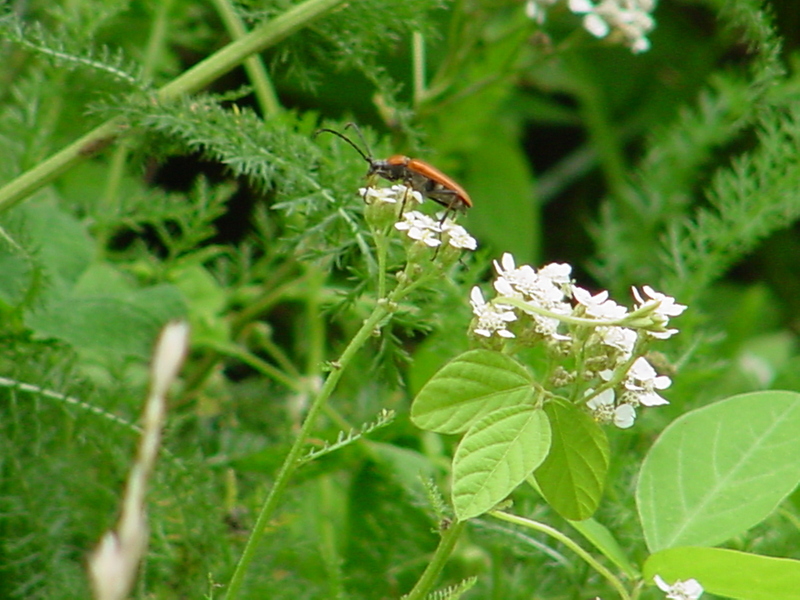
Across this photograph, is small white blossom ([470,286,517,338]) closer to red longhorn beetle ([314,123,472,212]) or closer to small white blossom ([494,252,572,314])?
small white blossom ([494,252,572,314])

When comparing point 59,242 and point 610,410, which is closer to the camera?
point 610,410

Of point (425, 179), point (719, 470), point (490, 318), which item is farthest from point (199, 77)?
point (719, 470)

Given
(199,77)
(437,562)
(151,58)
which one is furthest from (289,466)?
(151,58)

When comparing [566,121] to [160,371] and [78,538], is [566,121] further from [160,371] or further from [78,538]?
[160,371]

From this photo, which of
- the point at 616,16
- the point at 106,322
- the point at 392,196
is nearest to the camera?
the point at 392,196

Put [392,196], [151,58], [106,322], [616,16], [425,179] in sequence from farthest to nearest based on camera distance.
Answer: [151,58], [616,16], [106,322], [425,179], [392,196]

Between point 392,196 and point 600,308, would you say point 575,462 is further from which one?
point 392,196

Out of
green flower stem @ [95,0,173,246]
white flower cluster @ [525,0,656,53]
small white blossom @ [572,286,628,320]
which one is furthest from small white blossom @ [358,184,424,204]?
green flower stem @ [95,0,173,246]

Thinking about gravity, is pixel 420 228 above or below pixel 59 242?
above

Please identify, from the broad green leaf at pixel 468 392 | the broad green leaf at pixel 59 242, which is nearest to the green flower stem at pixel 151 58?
the broad green leaf at pixel 59 242
